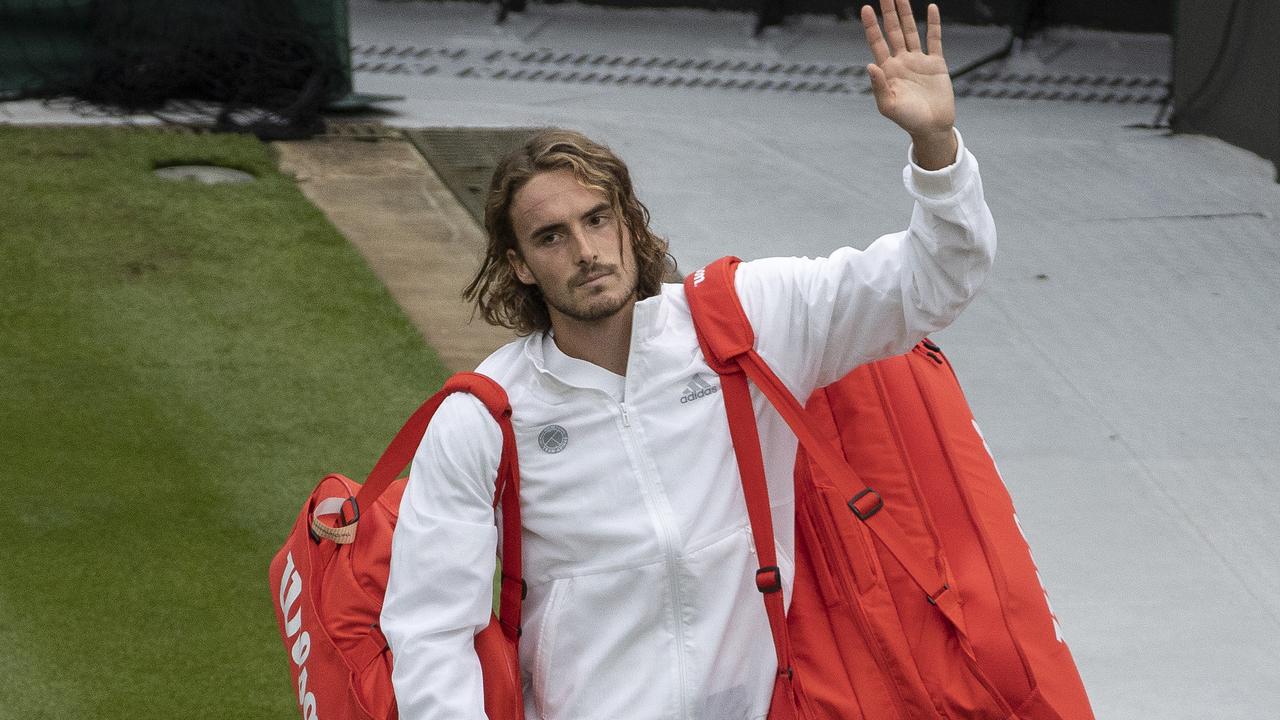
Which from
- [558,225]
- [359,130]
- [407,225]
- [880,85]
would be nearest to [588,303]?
[558,225]

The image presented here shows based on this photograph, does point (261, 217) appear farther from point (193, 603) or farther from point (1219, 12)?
point (1219, 12)

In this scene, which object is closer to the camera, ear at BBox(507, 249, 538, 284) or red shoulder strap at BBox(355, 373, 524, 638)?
red shoulder strap at BBox(355, 373, 524, 638)

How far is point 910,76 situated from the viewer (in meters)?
2.55

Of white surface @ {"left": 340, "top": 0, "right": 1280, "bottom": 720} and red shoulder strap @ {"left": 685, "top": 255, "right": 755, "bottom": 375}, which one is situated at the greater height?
red shoulder strap @ {"left": 685, "top": 255, "right": 755, "bottom": 375}

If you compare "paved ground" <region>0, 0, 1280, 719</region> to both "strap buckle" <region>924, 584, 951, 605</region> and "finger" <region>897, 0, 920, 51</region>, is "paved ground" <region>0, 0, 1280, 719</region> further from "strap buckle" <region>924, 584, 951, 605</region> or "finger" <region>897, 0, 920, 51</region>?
"finger" <region>897, 0, 920, 51</region>

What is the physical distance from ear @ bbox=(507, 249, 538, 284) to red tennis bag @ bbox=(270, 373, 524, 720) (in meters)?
0.23

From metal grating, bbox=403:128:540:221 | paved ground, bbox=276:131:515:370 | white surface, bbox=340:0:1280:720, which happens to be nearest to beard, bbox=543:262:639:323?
white surface, bbox=340:0:1280:720

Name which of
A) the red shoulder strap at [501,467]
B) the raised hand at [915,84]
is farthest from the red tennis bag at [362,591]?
the raised hand at [915,84]

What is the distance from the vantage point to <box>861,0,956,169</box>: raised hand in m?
2.46

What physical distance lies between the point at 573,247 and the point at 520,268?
16 centimetres

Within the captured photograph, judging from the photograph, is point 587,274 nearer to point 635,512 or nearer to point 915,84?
point 635,512

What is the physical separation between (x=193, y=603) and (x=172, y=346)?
5.62 ft

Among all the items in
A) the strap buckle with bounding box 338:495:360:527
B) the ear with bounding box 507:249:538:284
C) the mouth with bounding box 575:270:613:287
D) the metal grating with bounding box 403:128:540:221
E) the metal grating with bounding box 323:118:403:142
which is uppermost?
the mouth with bounding box 575:270:613:287

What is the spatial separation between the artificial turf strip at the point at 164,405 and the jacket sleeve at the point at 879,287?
5.85ft
